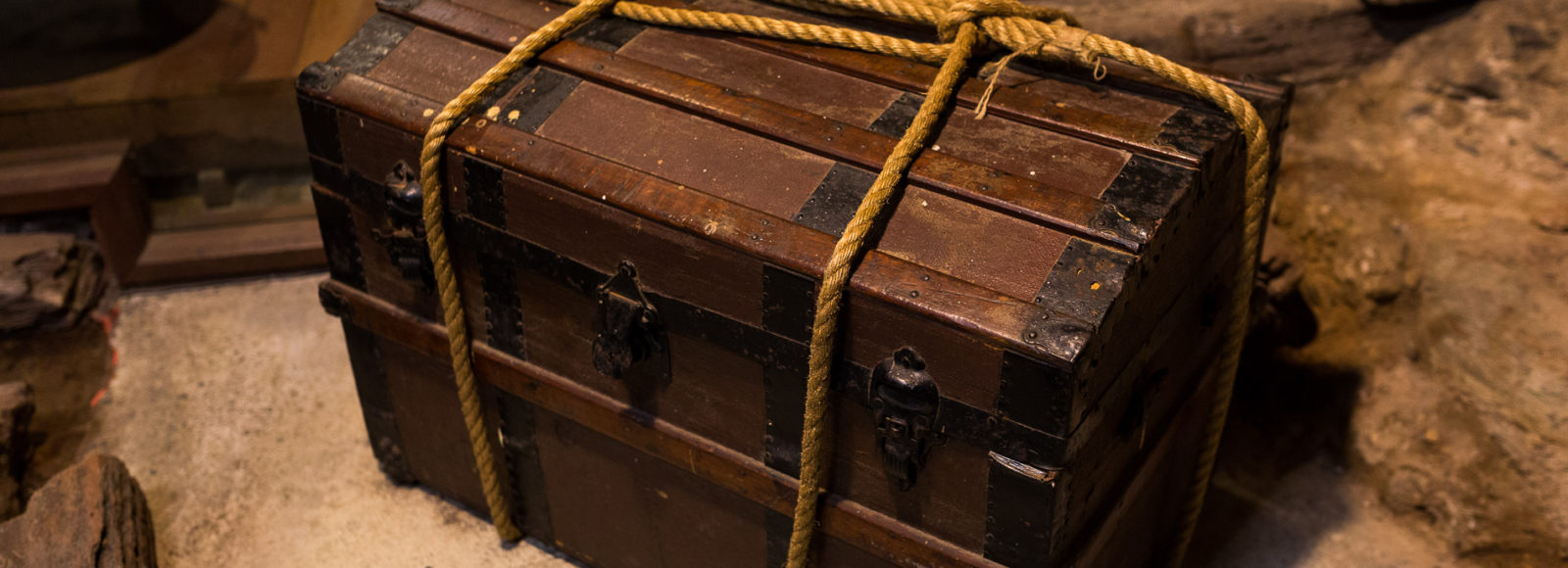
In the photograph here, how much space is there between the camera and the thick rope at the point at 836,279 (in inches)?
70.5

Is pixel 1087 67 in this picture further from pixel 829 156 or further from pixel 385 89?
pixel 385 89

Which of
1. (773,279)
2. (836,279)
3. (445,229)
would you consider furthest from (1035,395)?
(445,229)

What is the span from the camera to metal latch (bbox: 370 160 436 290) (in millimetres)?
2236

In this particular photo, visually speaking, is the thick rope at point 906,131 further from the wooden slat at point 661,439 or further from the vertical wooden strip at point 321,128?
the vertical wooden strip at point 321,128

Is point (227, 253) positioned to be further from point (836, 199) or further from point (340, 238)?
point (836, 199)

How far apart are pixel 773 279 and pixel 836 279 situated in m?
0.13

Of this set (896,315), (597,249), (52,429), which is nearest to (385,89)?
(597,249)

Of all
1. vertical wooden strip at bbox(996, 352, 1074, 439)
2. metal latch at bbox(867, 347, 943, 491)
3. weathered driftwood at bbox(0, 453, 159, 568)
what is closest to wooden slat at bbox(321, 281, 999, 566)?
metal latch at bbox(867, 347, 943, 491)

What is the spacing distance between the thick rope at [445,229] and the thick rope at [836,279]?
2.46ft

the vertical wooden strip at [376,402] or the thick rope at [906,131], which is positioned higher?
the thick rope at [906,131]

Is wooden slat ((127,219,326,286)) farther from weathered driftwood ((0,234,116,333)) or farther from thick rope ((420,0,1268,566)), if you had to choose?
thick rope ((420,0,1268,566))

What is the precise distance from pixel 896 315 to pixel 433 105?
1.01 meters

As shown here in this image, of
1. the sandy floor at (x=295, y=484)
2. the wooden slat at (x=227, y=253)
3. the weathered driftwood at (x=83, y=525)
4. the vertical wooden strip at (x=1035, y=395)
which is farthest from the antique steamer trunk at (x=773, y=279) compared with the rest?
the wooden slat at (x=227, y=253)

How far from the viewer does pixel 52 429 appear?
3041 mm
